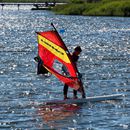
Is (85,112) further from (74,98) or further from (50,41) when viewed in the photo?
(50,41)

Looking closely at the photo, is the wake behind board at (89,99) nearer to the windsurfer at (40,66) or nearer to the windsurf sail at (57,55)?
the windsurf sail at (57,55)

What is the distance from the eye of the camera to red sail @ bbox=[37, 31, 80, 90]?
86.6 feet

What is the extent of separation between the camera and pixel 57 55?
2709 cm

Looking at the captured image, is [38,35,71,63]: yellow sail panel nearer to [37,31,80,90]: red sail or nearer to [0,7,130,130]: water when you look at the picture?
[37,31,80,90]: red sail

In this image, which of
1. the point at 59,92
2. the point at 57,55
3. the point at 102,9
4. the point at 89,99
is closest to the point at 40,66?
the point at 57,55

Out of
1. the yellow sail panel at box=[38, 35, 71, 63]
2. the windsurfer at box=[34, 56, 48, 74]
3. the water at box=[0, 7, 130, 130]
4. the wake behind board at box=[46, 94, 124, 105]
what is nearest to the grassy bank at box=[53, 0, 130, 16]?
the water at box=[0, 7, 130, 130]

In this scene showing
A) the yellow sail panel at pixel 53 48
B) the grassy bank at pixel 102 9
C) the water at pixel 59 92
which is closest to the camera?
the water at pixel 59 92

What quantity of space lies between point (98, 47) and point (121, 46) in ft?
6.94

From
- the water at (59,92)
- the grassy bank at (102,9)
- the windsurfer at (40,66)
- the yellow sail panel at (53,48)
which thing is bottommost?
the grassy bank at (102,9)

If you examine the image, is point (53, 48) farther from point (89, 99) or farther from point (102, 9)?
point (102, 9)

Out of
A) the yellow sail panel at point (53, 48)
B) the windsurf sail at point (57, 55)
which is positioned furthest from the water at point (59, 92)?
the yellow sail panel at point (53, 48)

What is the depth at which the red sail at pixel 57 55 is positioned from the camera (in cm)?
2641

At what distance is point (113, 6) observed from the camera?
422 feet

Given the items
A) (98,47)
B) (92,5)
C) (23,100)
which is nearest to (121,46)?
(98,47)
